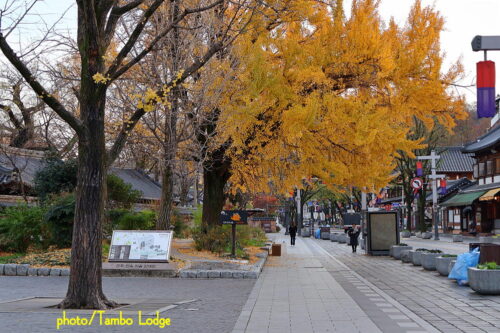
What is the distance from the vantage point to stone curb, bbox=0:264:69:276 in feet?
57.4

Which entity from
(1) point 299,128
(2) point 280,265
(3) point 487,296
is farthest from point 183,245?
(3) point 487,296

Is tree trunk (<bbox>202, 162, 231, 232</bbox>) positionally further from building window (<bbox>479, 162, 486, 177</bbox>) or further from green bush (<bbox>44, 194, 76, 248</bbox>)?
building window (<bbox>479, 162, 486, 177</bbox>)

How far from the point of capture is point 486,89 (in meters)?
7.95

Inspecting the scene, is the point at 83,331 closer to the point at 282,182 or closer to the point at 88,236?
the point at 88,236

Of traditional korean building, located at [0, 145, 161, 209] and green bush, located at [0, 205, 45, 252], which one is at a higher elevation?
traditional korean building, located at [0, 145, 161, 209]

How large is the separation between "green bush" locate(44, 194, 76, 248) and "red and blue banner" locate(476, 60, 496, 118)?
15.3 m

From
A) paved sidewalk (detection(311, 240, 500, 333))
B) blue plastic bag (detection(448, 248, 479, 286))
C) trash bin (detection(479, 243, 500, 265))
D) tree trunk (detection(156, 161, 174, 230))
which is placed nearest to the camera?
paved sidewalk (detection(311, 240, 500, 333))

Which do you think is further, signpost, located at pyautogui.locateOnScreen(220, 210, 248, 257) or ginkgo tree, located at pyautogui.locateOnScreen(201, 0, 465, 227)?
signpost, located at pyautogui.locateOnScreen(220, 210, 248, 257)

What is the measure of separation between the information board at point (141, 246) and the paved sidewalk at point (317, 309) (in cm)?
324

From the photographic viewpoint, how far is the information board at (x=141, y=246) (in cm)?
1783

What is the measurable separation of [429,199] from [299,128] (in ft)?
183

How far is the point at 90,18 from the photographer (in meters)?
10.3

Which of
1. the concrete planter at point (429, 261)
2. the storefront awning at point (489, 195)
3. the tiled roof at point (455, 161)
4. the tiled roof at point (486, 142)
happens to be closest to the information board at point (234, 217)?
the concrete planter at point (429, 261)

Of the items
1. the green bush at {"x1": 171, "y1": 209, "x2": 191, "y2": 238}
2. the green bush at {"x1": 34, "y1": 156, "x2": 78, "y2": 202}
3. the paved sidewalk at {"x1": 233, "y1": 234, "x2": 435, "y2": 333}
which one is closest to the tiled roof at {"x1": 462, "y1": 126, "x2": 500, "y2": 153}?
the green bush at {"x1": 171, "y1": 209, "x2": 191, "y2": 238}
